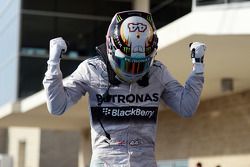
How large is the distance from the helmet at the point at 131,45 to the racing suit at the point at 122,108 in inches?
4.7

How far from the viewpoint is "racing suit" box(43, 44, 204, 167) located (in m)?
3.55

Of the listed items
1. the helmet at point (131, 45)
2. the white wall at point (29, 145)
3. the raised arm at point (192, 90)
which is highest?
the helmet at point (131, 45)

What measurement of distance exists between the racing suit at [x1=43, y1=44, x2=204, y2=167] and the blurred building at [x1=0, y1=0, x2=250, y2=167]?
23.7 ft

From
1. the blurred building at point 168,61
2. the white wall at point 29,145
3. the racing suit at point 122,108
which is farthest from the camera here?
the white wall at point 29,145

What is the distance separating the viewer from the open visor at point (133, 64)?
345cm

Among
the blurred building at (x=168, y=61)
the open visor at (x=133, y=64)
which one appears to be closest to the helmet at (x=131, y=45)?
the open visor at (x=133, y=64)

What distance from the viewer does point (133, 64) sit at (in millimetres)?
3465

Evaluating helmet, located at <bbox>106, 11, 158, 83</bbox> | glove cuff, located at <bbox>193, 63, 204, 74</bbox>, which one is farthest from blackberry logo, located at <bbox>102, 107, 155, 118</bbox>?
glove cuff, located at <bbox>193, 63, 204, 74</bbox>

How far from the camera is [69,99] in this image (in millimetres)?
3588

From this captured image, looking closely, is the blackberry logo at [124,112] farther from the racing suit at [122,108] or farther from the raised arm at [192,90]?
the raised arm at [192,90]

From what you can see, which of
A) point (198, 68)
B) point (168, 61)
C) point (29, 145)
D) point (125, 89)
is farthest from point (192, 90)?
point (29, 145)

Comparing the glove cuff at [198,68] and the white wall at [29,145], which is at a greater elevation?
the glove cuff at [198,68]

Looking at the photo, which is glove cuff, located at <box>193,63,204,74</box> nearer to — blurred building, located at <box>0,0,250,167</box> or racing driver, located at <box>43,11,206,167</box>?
racing driver, located at <box>43,11,206,167</box>

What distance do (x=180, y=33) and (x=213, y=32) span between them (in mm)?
784
